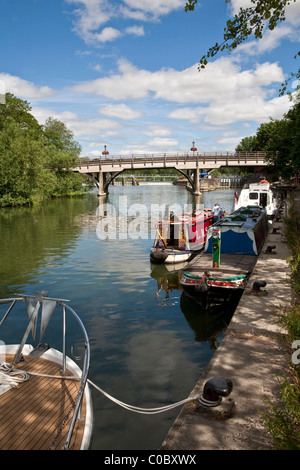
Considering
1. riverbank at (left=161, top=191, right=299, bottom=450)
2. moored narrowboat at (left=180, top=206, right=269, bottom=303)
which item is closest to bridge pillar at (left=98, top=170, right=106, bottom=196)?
moored narrowboat at (left=180, top=206, right=269, bottom=303)

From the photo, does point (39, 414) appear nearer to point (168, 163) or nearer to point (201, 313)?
A: point (201, 313)

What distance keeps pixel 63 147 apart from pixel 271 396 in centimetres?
8154

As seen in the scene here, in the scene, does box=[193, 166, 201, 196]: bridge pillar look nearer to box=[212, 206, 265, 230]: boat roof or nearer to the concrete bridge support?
the concrete bridge support

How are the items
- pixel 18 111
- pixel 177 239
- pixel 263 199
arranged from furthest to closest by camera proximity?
pixel 18 111, pixel 263 199, pixel 177 239

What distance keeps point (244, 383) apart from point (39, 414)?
356 centimetres

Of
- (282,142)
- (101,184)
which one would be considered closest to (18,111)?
(101,184)

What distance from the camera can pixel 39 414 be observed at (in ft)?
17.5

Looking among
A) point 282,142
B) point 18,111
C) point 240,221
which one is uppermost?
point 18,111

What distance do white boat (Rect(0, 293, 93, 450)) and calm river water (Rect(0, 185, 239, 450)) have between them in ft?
4.06

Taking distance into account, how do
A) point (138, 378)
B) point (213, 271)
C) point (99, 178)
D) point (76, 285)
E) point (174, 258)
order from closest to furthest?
point (138, 378) → point (213, 271) → point (76, 285) → point (174, 258) → point (99, 178)

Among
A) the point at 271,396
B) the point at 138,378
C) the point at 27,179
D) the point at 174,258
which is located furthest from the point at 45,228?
the point at 271,396

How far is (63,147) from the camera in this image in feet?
264

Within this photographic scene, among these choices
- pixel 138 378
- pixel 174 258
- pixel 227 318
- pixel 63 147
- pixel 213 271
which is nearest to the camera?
pixel 138 378
